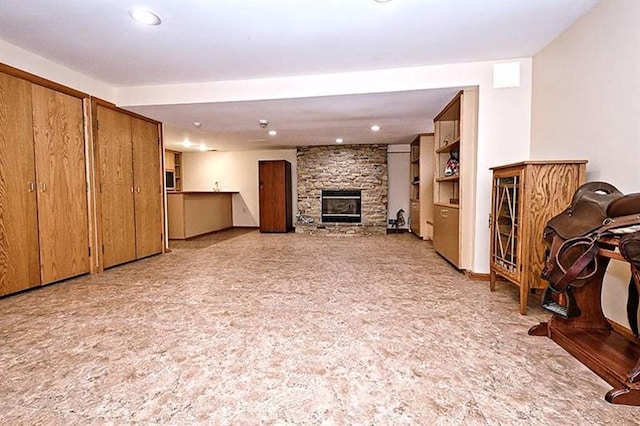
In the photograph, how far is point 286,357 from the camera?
6.24 ft

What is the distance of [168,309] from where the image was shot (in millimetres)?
2689

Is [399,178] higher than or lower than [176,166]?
lower

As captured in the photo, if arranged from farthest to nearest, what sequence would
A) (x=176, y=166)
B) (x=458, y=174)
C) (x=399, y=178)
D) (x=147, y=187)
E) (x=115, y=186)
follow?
(x=176, y=166), (x=399, y=178), (x=147, y=187), (x=115, y=186), (x=458, y=174)

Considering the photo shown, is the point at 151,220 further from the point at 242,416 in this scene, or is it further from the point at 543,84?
the point at 543,84

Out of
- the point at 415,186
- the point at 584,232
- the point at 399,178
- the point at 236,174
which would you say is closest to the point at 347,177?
the point at 399,178

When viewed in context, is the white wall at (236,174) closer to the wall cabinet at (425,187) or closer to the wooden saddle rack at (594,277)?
the wall cabinet at (425,187)

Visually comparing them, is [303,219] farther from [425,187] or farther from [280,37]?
[280,37]

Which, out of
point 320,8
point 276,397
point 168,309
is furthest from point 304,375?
point 320,8

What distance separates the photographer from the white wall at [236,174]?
8953mm

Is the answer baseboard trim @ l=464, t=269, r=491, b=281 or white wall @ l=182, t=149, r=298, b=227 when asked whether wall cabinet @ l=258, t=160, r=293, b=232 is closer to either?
white wall @ l=182, t=149, r=298, b=227

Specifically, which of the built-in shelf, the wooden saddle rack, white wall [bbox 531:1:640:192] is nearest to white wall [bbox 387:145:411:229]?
the built-in shelf

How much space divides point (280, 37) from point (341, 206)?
5.66 m

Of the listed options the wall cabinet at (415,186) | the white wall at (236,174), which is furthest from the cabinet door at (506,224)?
the white wall at (236,174)

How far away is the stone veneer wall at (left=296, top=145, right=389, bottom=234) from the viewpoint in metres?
7.99
